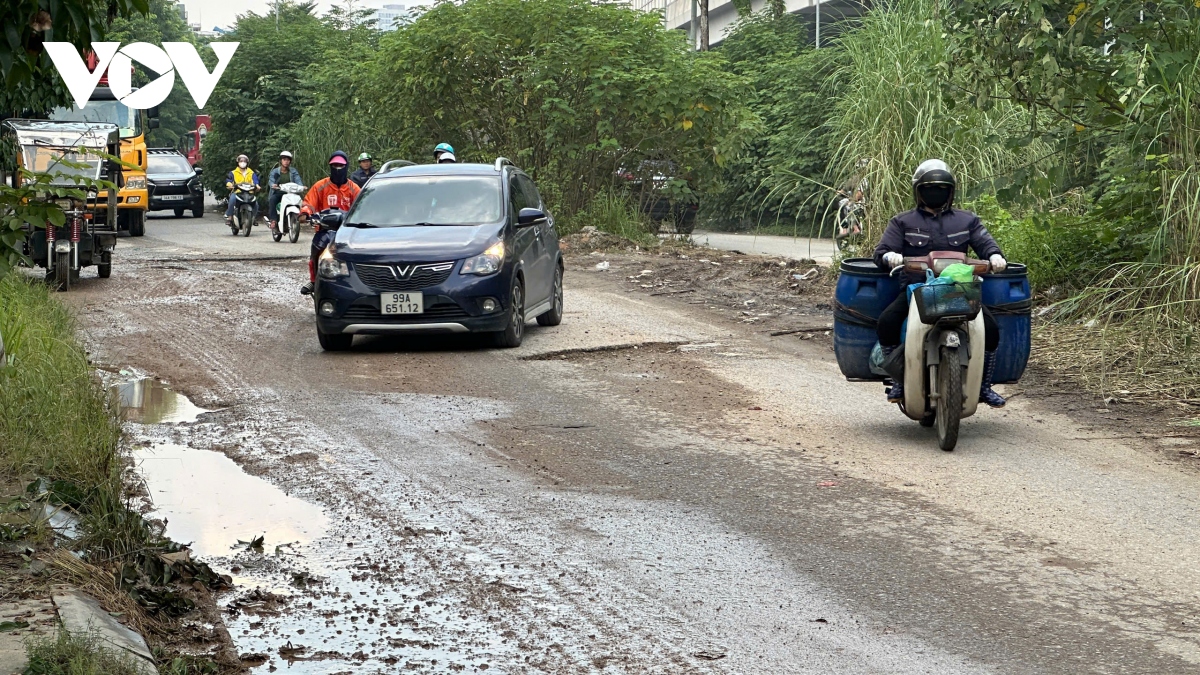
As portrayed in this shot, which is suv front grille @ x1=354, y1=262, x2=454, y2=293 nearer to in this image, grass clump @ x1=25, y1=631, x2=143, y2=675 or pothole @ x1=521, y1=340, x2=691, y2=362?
pothole @ x1=521, y1=340, x2=691, y2=362

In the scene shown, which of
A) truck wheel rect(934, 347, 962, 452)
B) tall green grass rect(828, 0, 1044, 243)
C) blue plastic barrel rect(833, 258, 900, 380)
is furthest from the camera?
tall green grass rect(828, 0, 1044, 243)

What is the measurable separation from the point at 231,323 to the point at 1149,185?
8.81m

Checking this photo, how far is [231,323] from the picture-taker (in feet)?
50.9

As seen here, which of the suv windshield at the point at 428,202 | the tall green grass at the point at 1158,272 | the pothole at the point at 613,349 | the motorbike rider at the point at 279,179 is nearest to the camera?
the tall green grass at the point at 1158,272

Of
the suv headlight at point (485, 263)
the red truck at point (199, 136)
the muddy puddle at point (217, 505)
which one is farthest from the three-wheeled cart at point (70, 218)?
the red truck at point (199, 136)

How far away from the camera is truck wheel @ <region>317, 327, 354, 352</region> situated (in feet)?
43.7

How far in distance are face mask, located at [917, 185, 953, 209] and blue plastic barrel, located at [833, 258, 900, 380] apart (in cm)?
51

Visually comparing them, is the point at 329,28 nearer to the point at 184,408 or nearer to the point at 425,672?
the point at 184,408

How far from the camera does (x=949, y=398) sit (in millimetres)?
8703

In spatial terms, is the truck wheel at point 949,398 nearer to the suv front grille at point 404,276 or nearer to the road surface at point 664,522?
the road surface at point 664,522

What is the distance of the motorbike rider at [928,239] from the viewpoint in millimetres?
9312

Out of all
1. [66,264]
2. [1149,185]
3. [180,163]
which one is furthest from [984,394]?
[180,163]

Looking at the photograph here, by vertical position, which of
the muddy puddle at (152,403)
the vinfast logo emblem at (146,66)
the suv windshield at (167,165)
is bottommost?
the muddy puddle at (152,403)

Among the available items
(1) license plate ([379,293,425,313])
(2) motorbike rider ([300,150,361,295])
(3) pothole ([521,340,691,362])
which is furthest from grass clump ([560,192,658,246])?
(1) license plate ([379,293,425,313])
